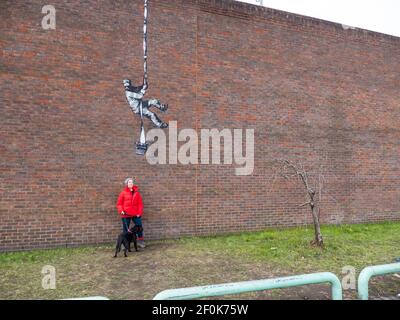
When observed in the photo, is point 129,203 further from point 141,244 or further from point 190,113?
point 190,113

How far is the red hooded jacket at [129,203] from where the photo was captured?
284 inches

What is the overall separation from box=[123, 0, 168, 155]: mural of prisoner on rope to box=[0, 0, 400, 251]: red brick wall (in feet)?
0.51

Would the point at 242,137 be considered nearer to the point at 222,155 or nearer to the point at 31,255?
the point at 222,155

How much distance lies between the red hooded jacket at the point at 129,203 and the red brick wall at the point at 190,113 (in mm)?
535

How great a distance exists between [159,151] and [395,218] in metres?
7.96

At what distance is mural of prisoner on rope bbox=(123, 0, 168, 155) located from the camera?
7992mm

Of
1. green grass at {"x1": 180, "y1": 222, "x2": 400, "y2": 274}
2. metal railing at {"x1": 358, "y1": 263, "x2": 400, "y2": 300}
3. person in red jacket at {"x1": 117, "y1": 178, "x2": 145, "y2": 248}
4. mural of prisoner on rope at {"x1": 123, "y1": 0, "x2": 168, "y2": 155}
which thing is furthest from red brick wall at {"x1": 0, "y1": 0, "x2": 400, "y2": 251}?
metal railing at {"x1": 358, "y1": 263, "x2": 400, "y2": 300}

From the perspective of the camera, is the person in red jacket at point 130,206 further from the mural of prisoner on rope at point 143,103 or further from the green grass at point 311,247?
the green grass at point 311,247

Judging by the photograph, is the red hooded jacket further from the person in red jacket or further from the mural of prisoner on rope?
the mural of prisoner on rope

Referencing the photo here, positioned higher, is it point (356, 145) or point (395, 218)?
point (356, 145)

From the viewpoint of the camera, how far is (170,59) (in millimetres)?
8383

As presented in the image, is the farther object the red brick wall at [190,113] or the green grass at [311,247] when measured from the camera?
the red brick wall at [190,113]

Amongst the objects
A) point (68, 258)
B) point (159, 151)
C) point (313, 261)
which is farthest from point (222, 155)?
point (68, 258)

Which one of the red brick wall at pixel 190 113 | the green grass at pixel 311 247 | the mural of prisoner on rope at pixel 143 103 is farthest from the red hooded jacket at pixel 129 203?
the green grass at pixel 311 247
